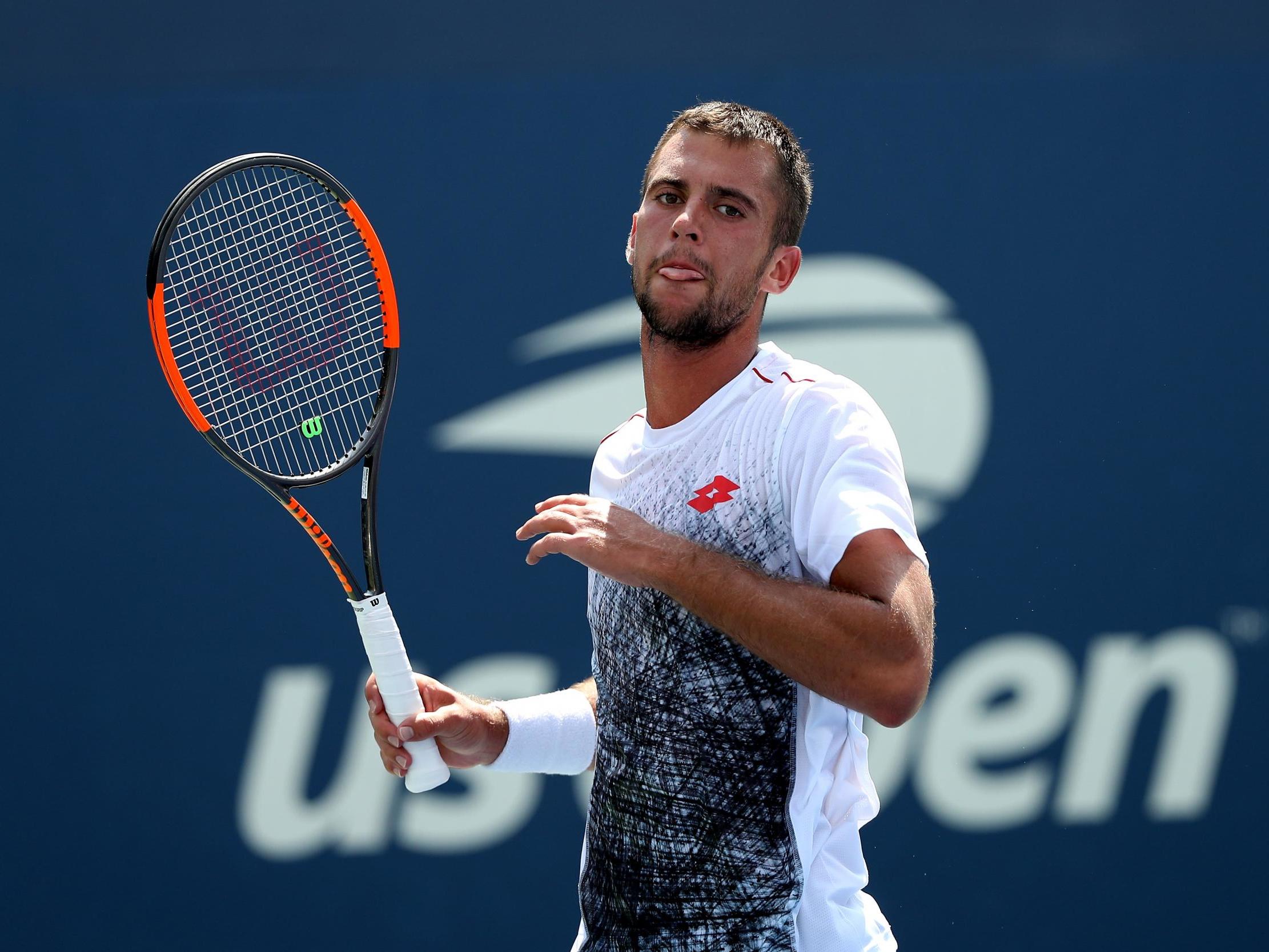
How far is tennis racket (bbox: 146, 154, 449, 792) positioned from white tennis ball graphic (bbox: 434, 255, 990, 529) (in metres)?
0.43

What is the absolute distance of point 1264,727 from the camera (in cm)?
357

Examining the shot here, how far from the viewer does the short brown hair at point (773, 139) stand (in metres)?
1.91

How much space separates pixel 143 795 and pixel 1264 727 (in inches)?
117

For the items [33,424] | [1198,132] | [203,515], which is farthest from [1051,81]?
[33,424]

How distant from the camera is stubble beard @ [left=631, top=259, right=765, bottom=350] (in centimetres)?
186

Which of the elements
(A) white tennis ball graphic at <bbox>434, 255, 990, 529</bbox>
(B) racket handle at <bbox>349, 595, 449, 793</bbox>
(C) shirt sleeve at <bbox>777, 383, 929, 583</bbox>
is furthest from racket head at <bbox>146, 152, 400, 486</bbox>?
(C) shirt sleeve at <bbox>777, 383, 929, 583</bbox>

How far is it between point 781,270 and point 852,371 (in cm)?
155

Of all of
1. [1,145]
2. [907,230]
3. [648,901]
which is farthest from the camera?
[907,230]

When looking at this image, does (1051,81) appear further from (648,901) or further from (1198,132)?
(648,901)

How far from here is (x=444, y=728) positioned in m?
1.99

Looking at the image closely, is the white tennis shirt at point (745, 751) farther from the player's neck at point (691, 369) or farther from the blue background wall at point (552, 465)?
the blue background wall at point (552, 465)

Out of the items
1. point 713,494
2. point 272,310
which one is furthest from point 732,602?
point 272,310

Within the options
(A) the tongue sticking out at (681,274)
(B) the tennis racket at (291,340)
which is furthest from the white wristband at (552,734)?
(A) the tongue sticking out at (681,274)

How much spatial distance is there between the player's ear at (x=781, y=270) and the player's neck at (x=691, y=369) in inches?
2.4
